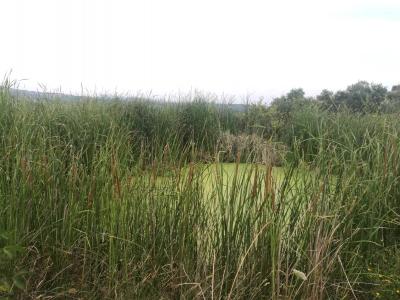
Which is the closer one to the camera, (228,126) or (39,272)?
(39,272)

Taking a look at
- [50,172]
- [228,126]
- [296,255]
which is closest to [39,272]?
[50,172]

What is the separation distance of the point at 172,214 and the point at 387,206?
0.97 metres

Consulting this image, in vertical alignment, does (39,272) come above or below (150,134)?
below

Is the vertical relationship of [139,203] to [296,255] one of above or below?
above

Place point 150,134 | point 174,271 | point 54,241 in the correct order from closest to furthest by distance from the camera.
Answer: point 174,271
point 54,241
point 150,134

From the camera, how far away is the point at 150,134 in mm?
4914

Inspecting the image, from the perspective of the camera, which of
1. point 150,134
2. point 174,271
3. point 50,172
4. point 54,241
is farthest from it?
point 150,134

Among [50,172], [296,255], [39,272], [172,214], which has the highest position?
[50,172]

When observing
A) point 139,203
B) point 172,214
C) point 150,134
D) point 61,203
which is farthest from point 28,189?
point 150,134

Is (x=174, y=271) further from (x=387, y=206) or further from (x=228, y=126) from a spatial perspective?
(x=228, y=126)

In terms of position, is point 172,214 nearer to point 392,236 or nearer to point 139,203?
point 139,203

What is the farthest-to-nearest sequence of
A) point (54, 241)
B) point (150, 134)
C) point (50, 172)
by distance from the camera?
point (150, 134) < point (50, 172) < point (54, 241)

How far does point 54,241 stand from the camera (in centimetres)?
184

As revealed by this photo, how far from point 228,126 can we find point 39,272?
12.0 feet
